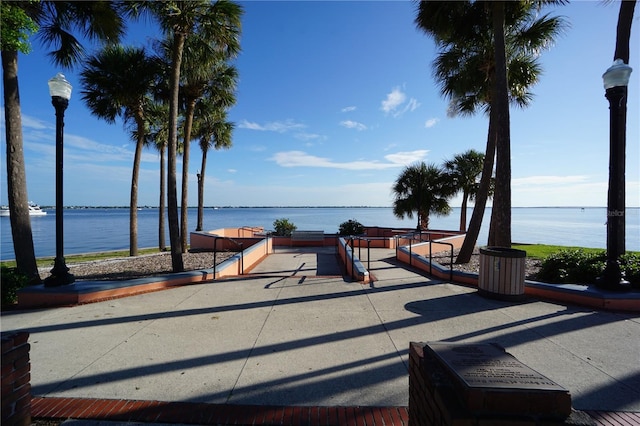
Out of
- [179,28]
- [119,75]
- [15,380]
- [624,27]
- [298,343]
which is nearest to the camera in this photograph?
[15,380]

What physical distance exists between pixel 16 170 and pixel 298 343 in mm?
7218

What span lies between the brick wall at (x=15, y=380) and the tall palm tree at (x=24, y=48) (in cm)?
539

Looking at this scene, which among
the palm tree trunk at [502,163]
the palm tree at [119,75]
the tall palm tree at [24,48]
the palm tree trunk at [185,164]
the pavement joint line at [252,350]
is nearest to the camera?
the pavement joint line at [252,350]

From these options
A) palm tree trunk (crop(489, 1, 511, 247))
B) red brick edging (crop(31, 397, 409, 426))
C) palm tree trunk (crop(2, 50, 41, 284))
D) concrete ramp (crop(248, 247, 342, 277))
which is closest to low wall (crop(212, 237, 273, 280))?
concrete ramp (crop(248, 247, 342, 277))

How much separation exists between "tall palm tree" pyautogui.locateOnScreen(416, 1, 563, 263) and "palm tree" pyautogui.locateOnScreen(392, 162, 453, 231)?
1054 centimetres

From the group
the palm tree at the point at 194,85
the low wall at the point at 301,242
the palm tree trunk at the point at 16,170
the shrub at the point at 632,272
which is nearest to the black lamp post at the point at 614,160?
the shrub at the point at 632,272

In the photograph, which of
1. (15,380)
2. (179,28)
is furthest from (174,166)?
(15,380)

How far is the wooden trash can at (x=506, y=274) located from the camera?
5.59 m

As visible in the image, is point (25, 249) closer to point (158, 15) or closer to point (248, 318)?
point (248, 318)

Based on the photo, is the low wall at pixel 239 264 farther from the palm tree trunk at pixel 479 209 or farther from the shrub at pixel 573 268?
the shrub at pixel 573 268

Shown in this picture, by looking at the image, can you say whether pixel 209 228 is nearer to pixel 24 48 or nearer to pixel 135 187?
pixel 135 187

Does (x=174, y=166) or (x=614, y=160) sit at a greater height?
(x=174, y=166)

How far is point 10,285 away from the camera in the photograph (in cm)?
524

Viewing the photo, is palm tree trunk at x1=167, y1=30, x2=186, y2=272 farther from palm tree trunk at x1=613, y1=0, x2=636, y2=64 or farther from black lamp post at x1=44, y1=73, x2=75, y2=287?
palm tree trunk at x1=613, y1=0, x2=636, y2=64
